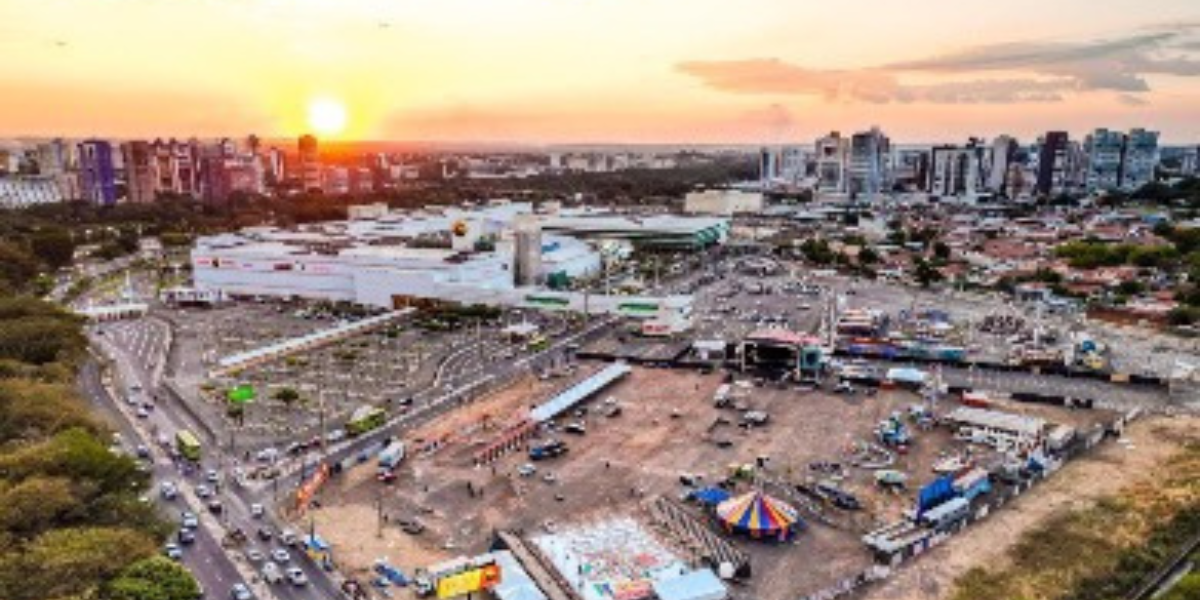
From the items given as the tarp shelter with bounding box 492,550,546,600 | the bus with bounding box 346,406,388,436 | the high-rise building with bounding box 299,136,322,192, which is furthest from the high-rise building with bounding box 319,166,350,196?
the tarp shelter with bounding box 492,550,546,600

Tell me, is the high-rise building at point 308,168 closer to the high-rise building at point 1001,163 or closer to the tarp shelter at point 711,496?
the high-rise building at point 1001,163

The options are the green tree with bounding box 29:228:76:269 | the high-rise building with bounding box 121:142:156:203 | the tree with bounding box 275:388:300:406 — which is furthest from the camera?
the high-rise building with bounding box 121:142:156:203

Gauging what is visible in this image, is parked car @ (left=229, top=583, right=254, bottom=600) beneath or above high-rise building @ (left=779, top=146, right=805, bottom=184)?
beneath

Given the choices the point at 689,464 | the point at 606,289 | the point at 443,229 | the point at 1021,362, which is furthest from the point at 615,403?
the point at 443,229

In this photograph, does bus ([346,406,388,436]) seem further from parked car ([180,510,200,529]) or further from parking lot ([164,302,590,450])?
parked car ([180,510,200,529])

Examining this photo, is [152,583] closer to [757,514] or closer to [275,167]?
[757,514]

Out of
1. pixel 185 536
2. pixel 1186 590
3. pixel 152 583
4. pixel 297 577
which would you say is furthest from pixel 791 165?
pixel 152 583

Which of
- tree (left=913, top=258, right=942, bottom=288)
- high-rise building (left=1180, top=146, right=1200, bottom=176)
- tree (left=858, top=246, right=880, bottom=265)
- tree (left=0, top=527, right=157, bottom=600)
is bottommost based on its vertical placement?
tree (left=0, top=527, right=157, bottom=600)

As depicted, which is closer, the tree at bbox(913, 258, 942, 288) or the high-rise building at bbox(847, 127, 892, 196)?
the tree at bbox(913, 258, 942, 288)
